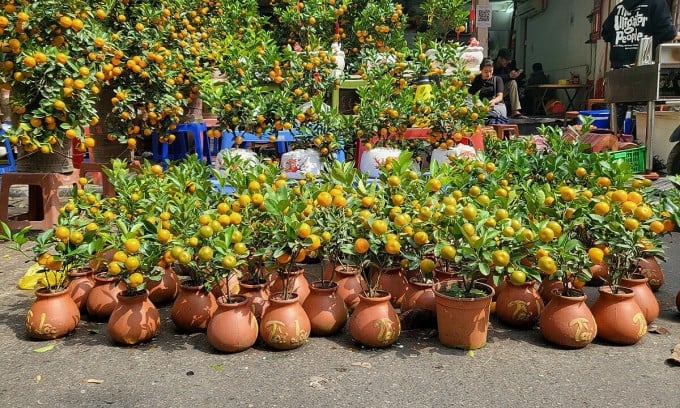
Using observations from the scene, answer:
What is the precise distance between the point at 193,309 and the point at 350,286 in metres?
0.92

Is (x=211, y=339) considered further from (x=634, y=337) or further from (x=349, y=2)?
(x=349, y=2)

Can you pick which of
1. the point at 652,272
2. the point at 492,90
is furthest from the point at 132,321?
the point at 492,90

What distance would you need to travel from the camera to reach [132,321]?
2.90m

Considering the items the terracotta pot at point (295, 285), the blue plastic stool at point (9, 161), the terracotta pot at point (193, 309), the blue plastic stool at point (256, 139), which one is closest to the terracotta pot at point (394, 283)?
the terracotta pot at point (295, 285)

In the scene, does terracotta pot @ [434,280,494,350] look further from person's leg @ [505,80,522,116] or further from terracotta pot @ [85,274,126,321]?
person's leg @ [505,80,522,116]

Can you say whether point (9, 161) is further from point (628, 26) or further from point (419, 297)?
point (628, 26)

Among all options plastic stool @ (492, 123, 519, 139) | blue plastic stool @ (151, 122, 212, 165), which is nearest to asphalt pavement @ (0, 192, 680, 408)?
blue plastic stool @ (151, 122, 212, 165)

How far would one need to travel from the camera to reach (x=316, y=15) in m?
6.51

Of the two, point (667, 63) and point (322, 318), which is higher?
point (667, 63)

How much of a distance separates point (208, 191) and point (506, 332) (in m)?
1.87

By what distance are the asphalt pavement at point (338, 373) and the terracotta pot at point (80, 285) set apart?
0.62ft

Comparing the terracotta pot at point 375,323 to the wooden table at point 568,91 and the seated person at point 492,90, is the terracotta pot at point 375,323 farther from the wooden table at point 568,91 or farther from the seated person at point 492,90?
the wooden table at point 568,91

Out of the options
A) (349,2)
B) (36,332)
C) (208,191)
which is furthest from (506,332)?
(349,2)

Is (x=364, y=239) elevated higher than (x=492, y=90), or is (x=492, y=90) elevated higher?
(x=492, y=90)
